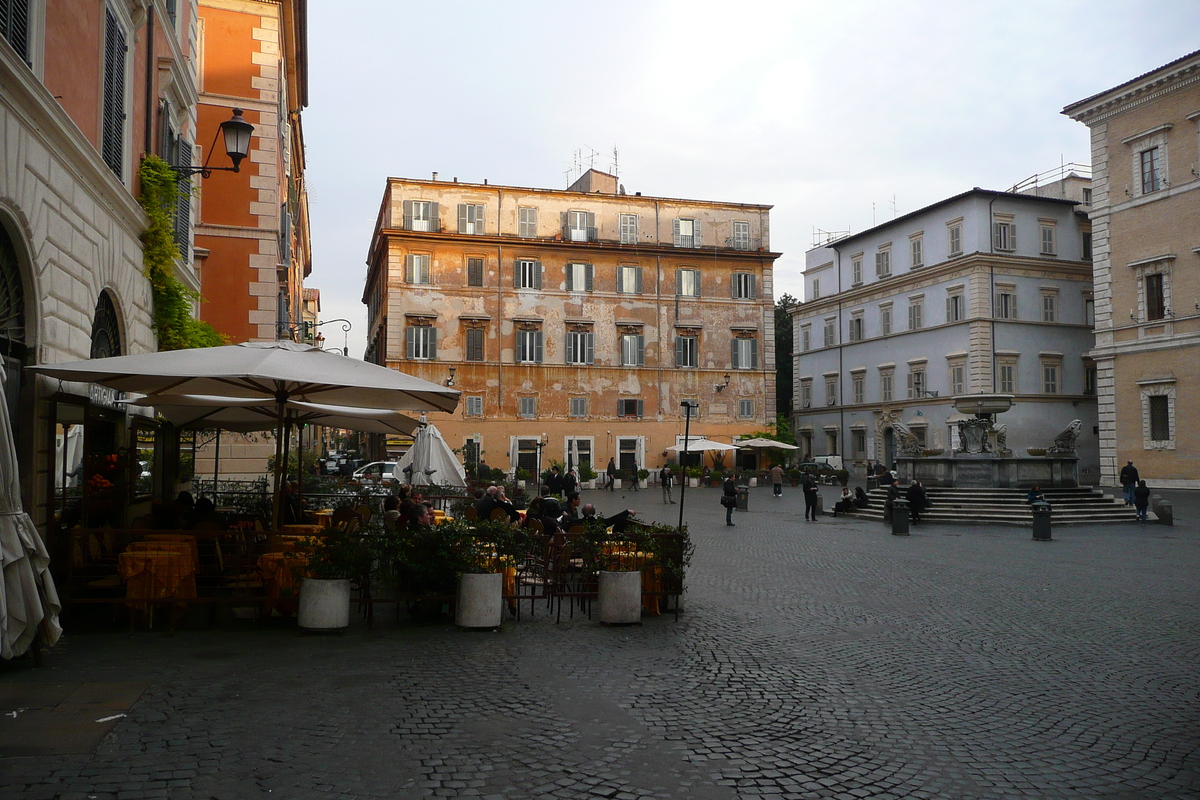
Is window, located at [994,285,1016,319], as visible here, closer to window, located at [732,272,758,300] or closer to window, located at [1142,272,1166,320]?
window, located at [1142,272,1166,320]

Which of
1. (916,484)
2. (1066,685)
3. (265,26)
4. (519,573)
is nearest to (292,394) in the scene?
(519,573)

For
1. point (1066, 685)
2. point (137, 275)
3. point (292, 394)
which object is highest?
point (137, 275)

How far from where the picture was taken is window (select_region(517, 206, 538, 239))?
46.2 metres

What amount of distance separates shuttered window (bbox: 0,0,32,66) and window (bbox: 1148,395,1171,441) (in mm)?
A: 38240

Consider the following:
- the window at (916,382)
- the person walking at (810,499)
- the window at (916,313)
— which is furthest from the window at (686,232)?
the person walking at (810,499)

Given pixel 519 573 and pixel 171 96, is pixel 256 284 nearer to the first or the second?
pixel 171 96

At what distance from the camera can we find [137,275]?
12.6 m

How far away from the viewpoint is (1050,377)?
47.0 metres

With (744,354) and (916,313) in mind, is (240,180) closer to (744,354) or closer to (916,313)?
(744,354)

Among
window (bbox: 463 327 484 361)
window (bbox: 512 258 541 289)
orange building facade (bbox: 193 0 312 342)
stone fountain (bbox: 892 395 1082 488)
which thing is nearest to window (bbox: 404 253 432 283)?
window (bbox: 463 327 484 361)

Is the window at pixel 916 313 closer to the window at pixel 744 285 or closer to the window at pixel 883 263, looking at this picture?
the window at pixel 883 263

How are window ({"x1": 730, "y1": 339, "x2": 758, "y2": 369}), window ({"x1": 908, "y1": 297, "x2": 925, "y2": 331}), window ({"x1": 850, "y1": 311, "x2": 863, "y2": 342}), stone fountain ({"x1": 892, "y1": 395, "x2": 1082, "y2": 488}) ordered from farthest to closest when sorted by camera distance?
1. window ({"x1": 850, "y1": 311, "x2": 863, "y2": 342})
2. window ({"x1": 908, "y1": 297, "x2": 925, "y2": 331})
3. window ({"x1": 730, "y1": 339, "x2": 758, "y2": 369})
4. stone fountain ({"x1": 892, "y1": 395, "x2": 1082, "y2": 488})

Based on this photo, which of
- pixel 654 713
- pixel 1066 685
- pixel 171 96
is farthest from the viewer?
pixel 171 96

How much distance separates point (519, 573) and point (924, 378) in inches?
1690
